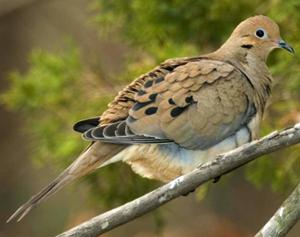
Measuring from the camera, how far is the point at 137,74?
6.48 meters

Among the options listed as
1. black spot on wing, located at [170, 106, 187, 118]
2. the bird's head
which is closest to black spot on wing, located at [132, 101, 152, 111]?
black spot on wing, located at [170, 106, 187, 118]

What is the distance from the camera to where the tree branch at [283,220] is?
12.5ft

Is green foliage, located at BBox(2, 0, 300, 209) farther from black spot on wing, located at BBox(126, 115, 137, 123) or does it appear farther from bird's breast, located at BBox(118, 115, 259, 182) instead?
black spot on wing, located at BBox(126, 115, 137, 123)

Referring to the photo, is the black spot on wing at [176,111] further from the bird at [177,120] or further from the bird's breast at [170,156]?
the bird's breast at [170,156]

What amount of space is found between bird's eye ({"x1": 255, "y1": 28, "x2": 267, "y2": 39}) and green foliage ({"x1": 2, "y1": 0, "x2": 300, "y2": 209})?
579 millimetres

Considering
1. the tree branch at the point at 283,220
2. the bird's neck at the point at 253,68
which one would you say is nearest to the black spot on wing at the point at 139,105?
the bird's neck at the point at 253,68

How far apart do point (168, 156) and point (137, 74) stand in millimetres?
1677

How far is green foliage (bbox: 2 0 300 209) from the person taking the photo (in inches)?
243

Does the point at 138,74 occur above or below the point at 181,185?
above

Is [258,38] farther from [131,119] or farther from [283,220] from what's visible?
[283,220]

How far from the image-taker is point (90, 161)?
4668 millimetres

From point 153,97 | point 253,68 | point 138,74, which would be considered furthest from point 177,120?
point 138,74

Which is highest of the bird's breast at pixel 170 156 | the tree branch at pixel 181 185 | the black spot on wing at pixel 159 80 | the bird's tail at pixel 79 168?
the black spot on wing at pixel 159 80

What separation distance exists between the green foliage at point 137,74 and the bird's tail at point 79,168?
1.40 m
